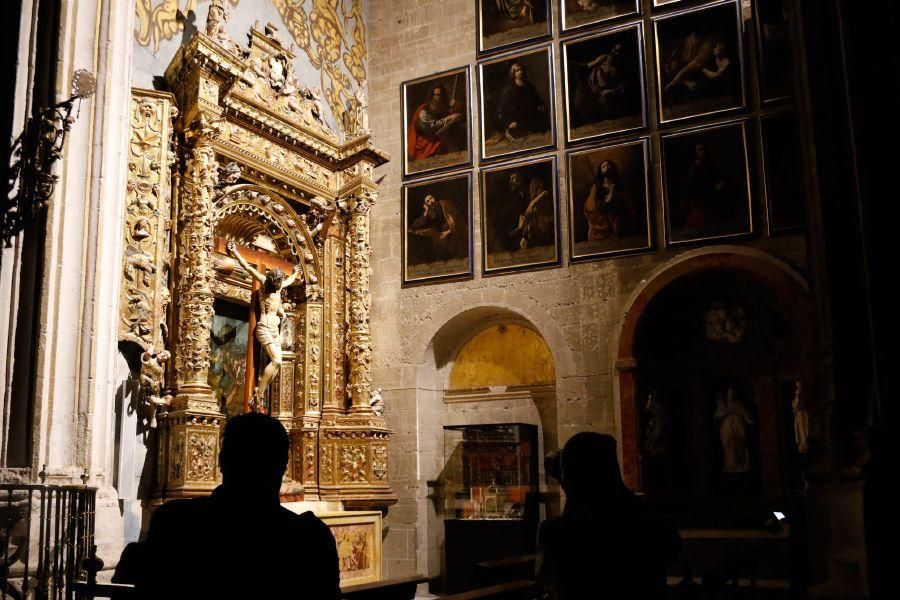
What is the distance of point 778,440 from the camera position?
10.6 m

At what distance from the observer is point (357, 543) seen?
36.2 feet

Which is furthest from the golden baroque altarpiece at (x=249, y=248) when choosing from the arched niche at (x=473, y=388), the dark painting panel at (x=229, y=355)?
the arched niche at (x=473, y=388)

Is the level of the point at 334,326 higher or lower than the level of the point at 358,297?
lower

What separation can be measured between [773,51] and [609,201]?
291 centimetres

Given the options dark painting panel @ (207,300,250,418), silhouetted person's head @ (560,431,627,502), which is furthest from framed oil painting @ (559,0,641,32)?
silhouetted person's head @ (560,431,627,502)

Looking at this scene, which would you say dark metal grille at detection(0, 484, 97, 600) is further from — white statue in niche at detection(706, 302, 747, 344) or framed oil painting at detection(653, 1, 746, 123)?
framed oil painting at detection(653, 1, 746, 123)

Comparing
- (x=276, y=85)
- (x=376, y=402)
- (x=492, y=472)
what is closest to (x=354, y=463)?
(x=376, y=402)

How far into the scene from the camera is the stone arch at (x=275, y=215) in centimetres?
1056

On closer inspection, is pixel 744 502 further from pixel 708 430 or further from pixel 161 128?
pixel 161 128

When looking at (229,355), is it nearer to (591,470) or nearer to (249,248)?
(249,248)

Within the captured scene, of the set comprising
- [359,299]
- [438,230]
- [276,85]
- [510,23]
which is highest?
[510,23]

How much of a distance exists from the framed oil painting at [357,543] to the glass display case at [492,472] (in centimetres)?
148

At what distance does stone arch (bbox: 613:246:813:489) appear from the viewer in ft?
33.8

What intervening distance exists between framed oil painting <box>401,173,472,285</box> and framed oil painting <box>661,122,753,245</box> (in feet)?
10.1
